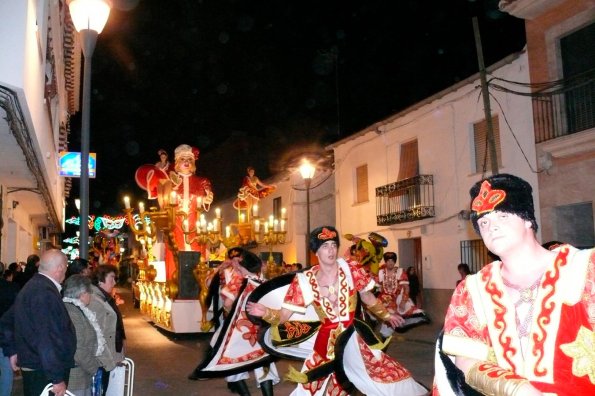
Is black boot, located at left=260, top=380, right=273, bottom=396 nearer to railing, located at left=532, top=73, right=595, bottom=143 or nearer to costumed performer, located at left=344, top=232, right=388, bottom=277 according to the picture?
costumed performer, located at left=344, top=232, right=388, bottom=277

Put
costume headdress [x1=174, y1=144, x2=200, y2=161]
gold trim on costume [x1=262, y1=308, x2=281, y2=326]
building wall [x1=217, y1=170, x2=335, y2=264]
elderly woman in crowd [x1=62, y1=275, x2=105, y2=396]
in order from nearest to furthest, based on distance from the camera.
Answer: elderly woman in crowd [x1=62, y1=275, x2=105, y2=396], gold trim on costume [x1=262, y1=308, x2=281, y2=326], costume headdress [x1=174, y1=144, x2=200, y2=161], building wall [x1=217, y1=170, x2=335, y2=264]

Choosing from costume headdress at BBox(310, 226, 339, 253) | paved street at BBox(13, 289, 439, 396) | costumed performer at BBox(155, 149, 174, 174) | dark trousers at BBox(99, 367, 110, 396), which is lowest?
paved street at BBox(13, 289, 439, 396)

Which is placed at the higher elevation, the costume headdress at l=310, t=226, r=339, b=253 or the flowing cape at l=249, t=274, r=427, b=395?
the costume headdress at l=310, t=226, r=339, b=253

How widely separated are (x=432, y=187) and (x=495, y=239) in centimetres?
1647

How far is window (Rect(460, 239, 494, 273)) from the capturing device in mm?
16698

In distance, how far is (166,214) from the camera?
1524cm

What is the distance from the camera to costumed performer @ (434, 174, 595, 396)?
8.16 ft

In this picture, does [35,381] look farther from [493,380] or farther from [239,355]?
[493,380]

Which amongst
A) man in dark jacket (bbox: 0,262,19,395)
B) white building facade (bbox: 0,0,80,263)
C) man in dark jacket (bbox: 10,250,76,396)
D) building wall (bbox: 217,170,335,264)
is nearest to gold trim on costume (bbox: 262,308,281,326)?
man in dark jacket (bbox: 10,250,76,396)

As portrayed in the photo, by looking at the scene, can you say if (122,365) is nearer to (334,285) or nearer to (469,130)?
(334,285)

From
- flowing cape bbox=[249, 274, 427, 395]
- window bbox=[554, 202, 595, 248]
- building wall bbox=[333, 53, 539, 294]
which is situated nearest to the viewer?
flowing cape bbox=[249, 274, 427, 395]

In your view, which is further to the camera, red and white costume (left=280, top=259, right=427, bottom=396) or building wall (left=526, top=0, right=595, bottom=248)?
building wall (left=526, top=0, right=595, bottom=248)

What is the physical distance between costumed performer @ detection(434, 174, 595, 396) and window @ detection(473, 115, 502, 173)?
46.8ft

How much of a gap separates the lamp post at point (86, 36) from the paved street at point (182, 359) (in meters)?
2.57
